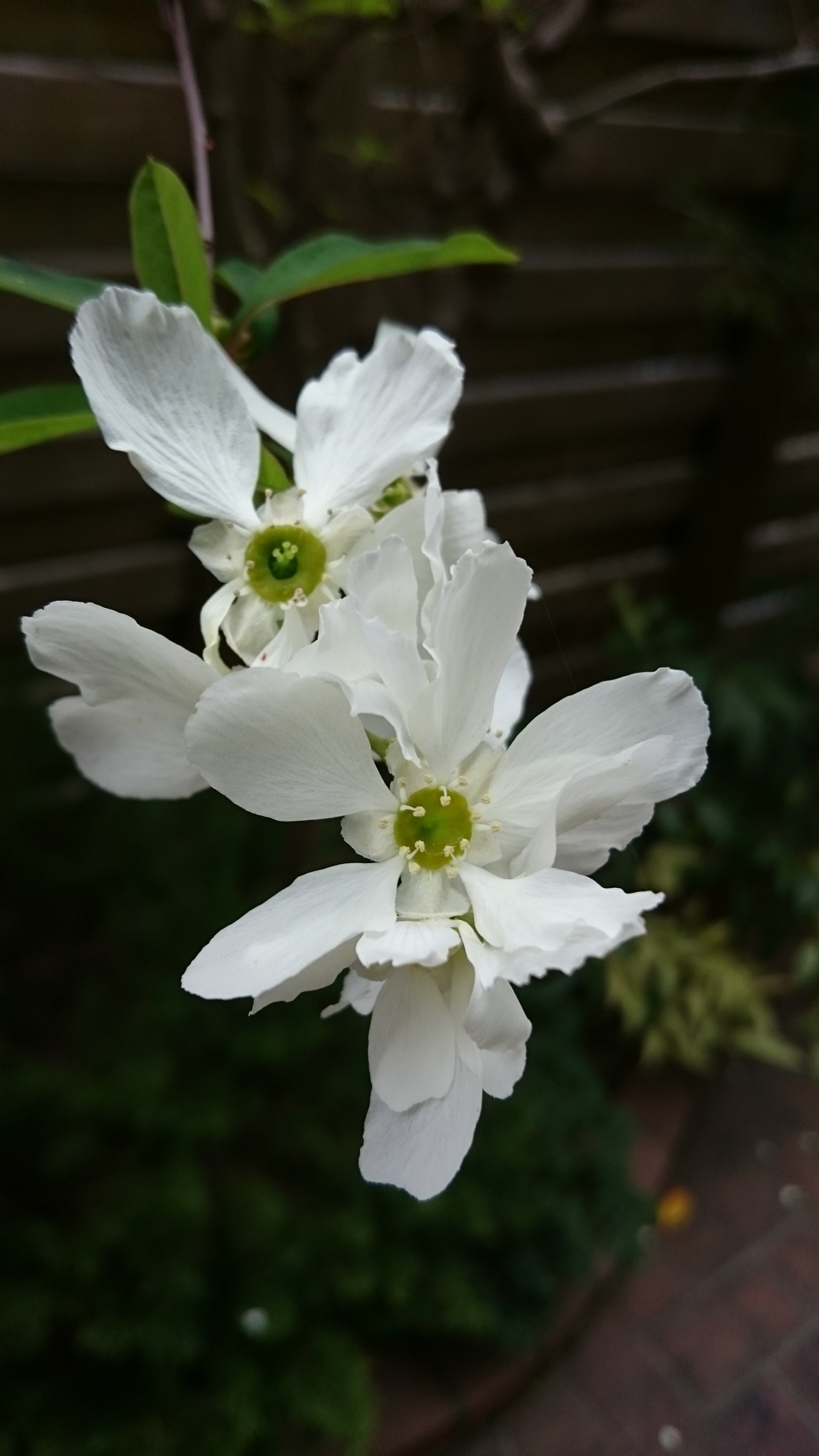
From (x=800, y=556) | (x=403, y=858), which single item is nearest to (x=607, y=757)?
(x=403, y=858)

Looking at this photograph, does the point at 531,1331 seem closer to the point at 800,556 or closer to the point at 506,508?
the point at 506,508

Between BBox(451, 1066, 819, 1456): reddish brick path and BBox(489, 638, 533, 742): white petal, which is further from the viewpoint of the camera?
BBox(451, 1066, 819, 1456): reddish brick path

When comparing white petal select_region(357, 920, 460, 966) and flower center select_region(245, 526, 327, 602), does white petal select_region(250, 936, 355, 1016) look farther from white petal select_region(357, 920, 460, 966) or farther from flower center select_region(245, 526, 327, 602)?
flower center select_region(245, 526, 327, 602)

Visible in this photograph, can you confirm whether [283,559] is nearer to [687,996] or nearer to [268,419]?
[268,419]

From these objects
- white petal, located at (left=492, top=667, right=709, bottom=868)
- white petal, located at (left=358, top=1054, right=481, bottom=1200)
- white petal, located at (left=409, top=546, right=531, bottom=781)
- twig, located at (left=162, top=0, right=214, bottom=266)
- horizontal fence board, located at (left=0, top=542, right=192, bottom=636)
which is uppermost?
twig, located at (left=162, top=0, right=214, bottom=266)

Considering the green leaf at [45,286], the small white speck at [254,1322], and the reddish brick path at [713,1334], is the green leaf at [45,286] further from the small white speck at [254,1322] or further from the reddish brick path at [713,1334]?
the reddish brick path at [713,1334]

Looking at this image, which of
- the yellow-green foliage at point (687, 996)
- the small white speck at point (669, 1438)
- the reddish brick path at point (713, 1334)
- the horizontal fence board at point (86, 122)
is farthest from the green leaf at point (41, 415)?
the small white speck at point (669, 1438)

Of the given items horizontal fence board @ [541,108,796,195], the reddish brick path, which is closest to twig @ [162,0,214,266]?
→ horizontal fence board @ [541,108,796,195]
